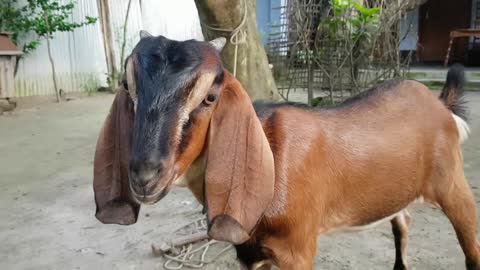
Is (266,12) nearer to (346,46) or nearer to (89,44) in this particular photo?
(89,44)

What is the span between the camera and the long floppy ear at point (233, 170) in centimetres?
150

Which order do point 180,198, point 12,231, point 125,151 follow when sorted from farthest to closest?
point 180,198 → point 12,231 → point 125,151

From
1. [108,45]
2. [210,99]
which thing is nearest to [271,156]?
[210,99]

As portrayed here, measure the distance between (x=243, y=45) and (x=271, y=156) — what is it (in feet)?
7.61

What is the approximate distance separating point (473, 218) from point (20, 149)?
532 centimetres

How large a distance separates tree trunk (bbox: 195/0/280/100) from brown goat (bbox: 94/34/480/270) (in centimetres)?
112

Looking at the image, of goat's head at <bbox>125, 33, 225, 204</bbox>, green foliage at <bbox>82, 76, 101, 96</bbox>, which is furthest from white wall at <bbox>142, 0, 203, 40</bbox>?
goat's head at <bbox>125, 33, 225, 204</bbox>

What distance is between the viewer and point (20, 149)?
6090 millimetres

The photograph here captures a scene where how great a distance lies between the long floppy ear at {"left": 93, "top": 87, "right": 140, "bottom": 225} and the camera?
Result: 63.9 inches

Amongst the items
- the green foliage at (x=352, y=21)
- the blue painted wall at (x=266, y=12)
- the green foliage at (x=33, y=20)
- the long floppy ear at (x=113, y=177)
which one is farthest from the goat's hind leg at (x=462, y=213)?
the blue painted wall at (x=266, y=12)

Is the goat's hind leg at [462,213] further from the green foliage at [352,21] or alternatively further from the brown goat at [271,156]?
the green foliage at [352,21]

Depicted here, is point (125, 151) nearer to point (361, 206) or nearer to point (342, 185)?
point (342, 185)

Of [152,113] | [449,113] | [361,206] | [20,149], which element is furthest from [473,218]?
[20,149]

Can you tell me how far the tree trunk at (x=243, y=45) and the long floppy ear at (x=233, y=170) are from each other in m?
1.47
